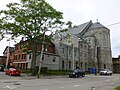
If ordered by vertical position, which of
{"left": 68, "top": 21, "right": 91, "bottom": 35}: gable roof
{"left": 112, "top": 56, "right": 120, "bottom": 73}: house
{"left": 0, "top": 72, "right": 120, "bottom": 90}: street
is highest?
{"left": 68, "top": 21, "right": 91, "bottom": 35}: gable roof

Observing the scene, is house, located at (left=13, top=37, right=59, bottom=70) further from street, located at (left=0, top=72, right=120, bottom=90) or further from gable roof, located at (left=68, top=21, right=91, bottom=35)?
street, located at (left=0, top=72, right=120, bottom=90)

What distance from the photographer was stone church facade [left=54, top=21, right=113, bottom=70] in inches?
2571

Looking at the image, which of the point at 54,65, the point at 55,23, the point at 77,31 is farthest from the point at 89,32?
the point at 55,23

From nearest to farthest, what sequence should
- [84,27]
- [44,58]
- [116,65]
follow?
1. [44,58]
2. [84,27]
3. [116,65]

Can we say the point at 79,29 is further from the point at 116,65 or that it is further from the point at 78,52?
the point at 116,65

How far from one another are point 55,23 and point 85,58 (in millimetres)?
34813

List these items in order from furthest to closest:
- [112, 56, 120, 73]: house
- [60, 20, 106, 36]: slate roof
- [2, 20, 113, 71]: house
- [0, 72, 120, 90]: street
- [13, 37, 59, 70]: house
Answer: [112, 56, 120, 73]: house → [60, 20, 106, 36]: slate roof → [2, 20, 113, 71]: house → [13, 37, 59, 70]: house → [0, 72, 120, 90]: street

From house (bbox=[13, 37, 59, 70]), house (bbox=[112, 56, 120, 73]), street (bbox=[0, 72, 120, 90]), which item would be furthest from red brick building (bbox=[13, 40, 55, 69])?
house (bbox=[112, 56, 120, 73])

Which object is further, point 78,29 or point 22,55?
point 78,29

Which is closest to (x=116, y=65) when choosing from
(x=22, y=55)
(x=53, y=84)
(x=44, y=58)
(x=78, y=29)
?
(x=78, y=29)

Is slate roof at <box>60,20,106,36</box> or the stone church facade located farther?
slate roof at <box>60,20,106,36</box>

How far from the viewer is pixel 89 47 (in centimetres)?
7425

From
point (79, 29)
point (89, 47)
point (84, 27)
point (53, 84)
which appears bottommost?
point (53, 84)

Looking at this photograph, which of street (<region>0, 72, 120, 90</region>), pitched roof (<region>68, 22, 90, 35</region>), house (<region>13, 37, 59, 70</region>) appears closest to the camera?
street (<region>0, 72, 120, 90</region>)
